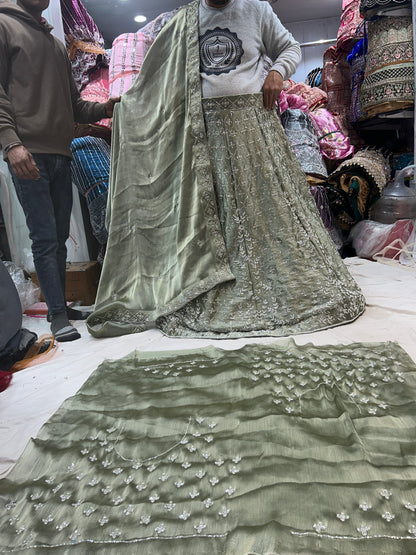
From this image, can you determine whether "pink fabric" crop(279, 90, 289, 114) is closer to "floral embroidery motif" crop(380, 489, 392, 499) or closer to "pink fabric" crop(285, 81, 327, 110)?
"pink fabric" crop(285, 81, 327, 110)

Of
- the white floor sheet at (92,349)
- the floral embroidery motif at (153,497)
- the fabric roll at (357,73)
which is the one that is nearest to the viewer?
the floral embroidery motif at (153,497)

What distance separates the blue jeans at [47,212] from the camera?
5.44 ft

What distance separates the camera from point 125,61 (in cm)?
247

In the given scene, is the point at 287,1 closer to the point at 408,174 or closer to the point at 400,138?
the point at 400,138

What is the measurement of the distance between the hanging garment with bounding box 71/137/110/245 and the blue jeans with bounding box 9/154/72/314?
0.49 metres

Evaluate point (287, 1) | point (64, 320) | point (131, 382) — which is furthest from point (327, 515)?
point (287, 1)

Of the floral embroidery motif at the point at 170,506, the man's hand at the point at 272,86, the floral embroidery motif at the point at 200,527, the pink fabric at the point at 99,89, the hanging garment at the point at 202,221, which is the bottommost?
A: the floral embroidery motif at the point at 200,527

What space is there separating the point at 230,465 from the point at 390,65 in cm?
279

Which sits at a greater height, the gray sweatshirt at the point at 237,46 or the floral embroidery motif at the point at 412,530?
the gray sweatshirt at the point at 237,46

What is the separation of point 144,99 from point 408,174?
2030mm

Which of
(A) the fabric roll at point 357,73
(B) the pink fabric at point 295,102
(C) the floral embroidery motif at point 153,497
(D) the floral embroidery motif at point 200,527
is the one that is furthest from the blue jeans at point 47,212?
(A) the fabric roll at point 357,73

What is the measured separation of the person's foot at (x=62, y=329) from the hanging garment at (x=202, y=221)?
0.35 feet

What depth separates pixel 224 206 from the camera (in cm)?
165

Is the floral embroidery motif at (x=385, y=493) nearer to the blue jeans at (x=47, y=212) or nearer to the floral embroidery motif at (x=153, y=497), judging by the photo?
the floral embroidery motif at (x=153, y=497)
